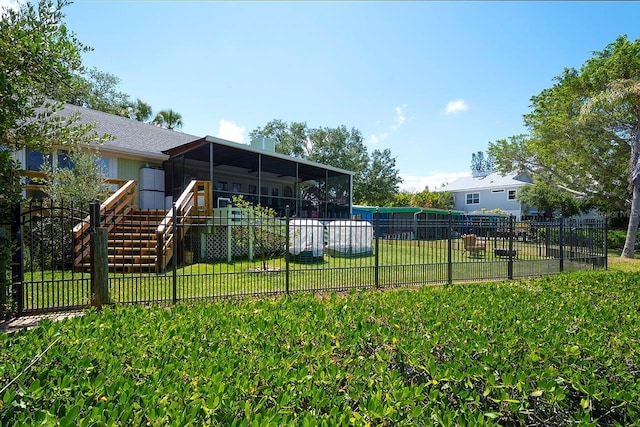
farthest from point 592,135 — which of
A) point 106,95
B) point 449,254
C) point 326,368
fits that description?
point 106,95

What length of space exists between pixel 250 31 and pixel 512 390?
10.8 m

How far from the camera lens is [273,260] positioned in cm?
1098

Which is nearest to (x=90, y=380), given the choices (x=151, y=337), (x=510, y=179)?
(x=151, y=337)

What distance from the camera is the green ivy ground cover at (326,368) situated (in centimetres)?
167

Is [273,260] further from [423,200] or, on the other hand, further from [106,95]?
[423,200]

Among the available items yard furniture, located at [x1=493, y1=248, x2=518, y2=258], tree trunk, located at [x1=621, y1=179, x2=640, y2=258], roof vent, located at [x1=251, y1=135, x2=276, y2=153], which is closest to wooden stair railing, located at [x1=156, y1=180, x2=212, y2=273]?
roof vent, located at [x1=251, y1=135, x2=276, y2=153]

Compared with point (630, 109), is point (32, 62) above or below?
below

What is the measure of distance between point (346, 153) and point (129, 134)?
851 inches

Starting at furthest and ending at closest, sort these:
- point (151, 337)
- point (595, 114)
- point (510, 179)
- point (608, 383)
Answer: point (510, 179), point (595, 114), point (151, 337), point (608, 383)

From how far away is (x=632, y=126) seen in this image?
1805cm

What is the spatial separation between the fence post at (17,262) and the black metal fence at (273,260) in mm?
14

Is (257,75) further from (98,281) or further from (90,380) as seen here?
(90,380)

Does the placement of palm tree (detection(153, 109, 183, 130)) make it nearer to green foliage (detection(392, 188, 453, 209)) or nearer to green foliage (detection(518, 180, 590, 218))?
green foliage (detection(392, 188, 453, 209))

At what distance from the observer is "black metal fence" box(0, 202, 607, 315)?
705 centimetres
